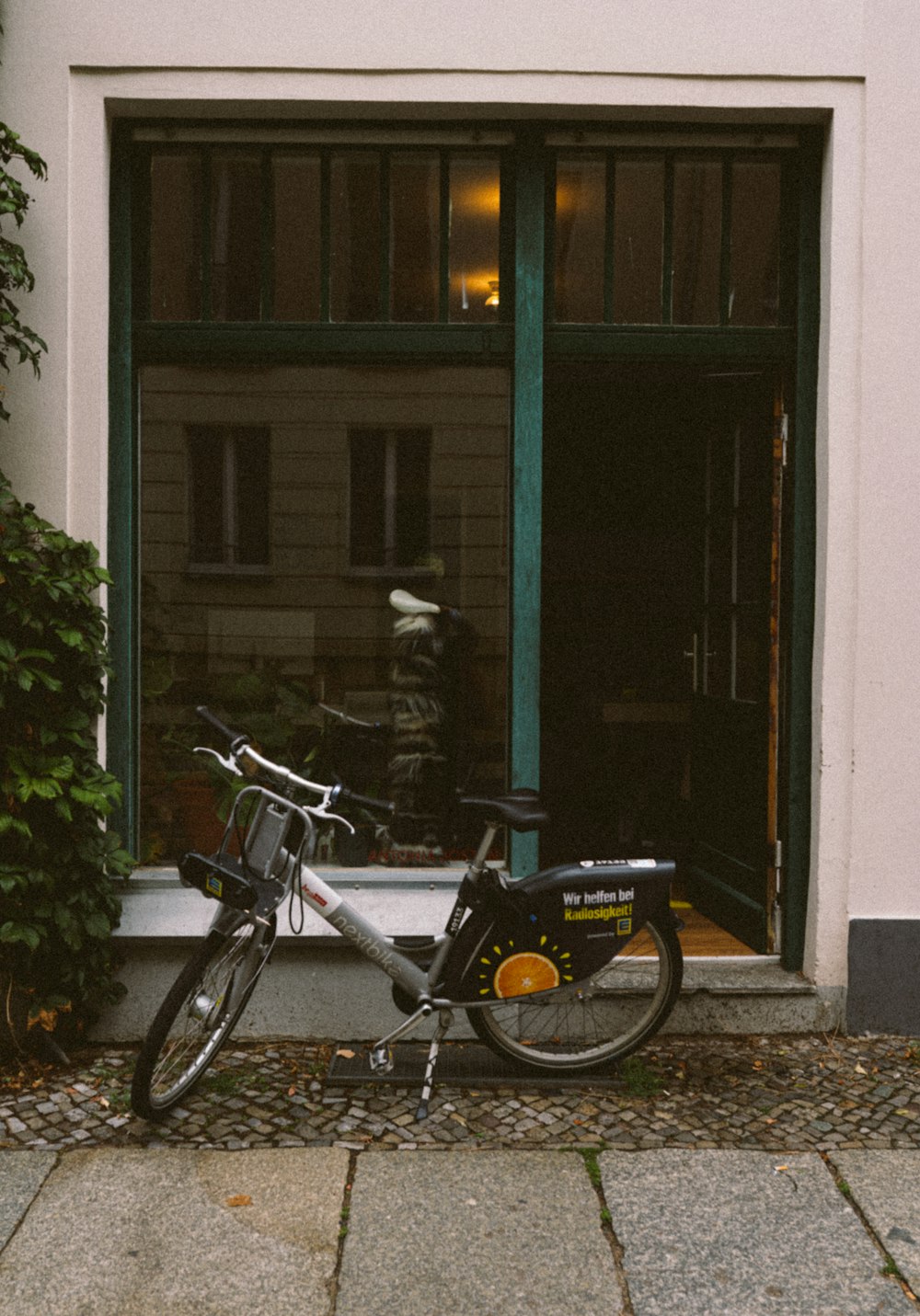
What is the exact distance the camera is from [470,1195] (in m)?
3.39

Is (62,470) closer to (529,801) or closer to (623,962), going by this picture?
(529,801)

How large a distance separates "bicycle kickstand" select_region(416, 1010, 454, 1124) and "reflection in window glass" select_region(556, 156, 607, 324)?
2793 millimetres

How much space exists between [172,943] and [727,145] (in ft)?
12.9

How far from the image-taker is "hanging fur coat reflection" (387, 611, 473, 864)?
5.22 metres

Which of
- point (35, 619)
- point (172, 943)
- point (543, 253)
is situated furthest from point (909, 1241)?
point (543, 253)

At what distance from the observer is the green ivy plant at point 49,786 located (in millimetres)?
4035

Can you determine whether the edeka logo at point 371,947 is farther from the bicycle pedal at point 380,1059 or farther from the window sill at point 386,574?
the window sill at point 386,574

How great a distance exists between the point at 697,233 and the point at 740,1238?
3751mm

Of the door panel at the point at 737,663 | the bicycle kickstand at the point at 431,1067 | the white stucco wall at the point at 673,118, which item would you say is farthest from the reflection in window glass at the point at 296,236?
the bicycle kickstand at the point at 431,1067

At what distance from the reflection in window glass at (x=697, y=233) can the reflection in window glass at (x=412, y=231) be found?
1003mm

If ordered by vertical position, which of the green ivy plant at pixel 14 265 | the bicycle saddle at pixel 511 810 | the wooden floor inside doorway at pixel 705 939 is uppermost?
the green ivy plant at pixel 14 265

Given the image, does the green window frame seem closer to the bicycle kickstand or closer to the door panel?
the door panel

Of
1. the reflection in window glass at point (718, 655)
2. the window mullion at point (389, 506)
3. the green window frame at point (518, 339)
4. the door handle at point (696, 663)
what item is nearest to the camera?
the green window frame at point (518, 339)

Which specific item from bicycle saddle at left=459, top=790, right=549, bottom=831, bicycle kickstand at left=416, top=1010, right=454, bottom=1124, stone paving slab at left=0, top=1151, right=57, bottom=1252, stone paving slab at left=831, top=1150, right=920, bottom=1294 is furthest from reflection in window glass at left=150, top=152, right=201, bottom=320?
stone paving slab at left=831, top=1150, right=920, bottom=1294
